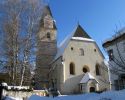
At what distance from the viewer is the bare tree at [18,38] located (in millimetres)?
24297

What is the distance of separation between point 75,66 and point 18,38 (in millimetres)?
16176

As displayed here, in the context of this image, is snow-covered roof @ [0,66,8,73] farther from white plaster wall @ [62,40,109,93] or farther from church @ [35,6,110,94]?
white plaster wall @ [62,40,109,93]

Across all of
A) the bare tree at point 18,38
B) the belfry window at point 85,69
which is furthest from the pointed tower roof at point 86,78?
the bare tree at point 18,38

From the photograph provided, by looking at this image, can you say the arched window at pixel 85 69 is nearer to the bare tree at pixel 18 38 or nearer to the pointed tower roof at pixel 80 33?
the pointed tower roof at pixel 80 33

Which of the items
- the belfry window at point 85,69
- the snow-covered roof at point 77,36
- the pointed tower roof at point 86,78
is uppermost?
the snow-covered roof at point 77,36

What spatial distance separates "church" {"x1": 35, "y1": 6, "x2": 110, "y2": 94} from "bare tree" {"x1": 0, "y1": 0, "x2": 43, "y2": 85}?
10.7m

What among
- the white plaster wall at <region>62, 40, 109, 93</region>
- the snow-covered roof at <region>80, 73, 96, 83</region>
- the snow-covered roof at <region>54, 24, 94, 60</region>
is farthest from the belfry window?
the snow-covered roof at <region>54, 24, 94, 60</region>

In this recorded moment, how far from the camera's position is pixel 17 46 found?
80.2ft

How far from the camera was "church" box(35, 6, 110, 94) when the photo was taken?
37.6 meters

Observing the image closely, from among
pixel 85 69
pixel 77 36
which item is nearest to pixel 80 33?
pixel 77 36

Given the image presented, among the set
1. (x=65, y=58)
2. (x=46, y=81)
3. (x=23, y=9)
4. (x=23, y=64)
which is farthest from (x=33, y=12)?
(x=46, y=81)

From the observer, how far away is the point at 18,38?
24.9 metres

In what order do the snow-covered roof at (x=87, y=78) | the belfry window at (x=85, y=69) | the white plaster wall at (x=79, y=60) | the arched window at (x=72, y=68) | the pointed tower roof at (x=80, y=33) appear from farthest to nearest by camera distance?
the pointed tower roof at (x=80, y=33)
the belfry window at (x=85, y=69)
the arched window at (x=72, y=68)
the white plaster wall at (x=79, y=60)
the snow-covered roof at (x=87, y=78)

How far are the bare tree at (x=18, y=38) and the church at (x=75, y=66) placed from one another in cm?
1072
